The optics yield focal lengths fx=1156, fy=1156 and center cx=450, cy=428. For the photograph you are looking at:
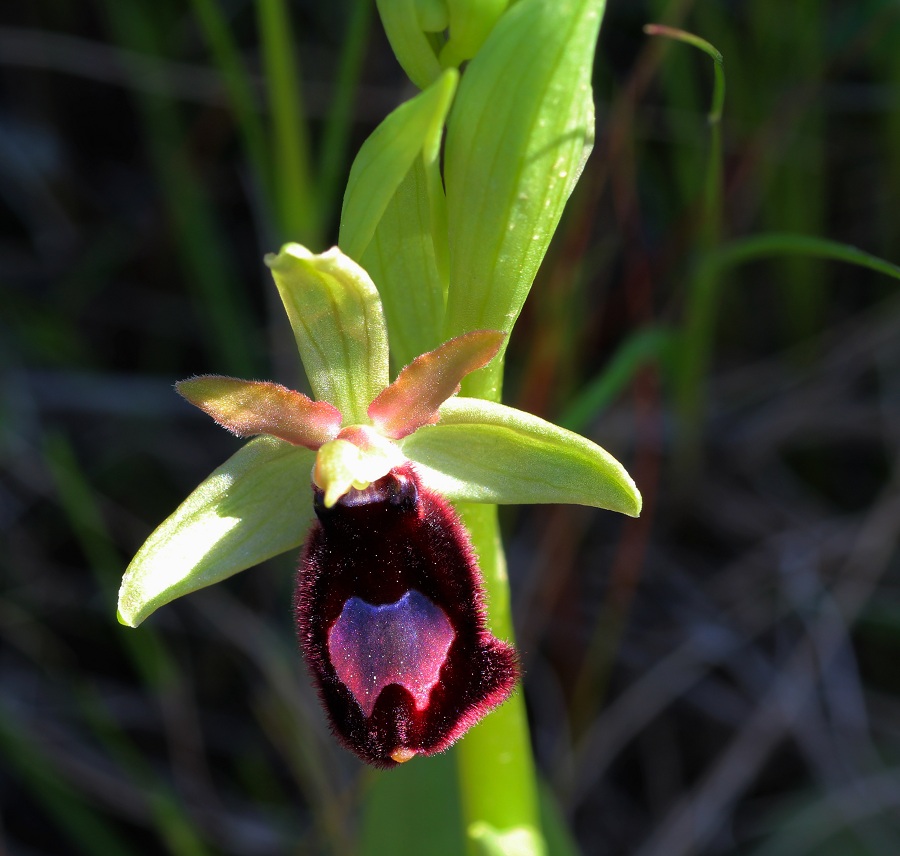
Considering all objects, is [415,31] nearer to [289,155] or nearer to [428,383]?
[428,383]

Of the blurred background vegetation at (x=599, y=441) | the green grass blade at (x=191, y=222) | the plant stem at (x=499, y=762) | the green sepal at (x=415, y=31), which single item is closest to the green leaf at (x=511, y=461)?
the plant stem at (x=499, y=762)

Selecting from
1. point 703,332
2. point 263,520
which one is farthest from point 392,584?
point 703,332

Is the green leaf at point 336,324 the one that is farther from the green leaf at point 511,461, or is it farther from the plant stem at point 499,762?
the plant stem at point 499,762

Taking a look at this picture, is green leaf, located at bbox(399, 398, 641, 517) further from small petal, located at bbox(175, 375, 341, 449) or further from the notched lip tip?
the notched lip tip

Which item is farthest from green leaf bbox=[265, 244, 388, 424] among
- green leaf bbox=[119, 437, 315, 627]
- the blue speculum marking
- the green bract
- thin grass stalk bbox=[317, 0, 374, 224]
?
thin grass stalk bbox=[317, 0, 374, 224]

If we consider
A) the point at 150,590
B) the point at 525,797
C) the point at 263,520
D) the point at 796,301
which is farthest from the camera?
the point at 796,301

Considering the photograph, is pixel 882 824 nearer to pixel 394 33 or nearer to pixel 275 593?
pixel 275 593

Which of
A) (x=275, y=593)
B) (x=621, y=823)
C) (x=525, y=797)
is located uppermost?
(x=525, y=797)
